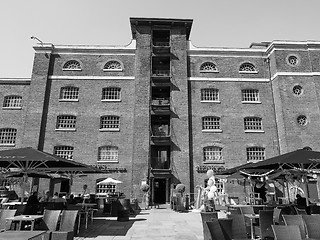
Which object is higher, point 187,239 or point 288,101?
point 288,101

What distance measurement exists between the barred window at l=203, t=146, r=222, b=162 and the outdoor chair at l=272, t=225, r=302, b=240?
18.7 meters

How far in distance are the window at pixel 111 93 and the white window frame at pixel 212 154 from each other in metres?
9.60

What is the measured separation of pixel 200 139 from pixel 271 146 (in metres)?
6.53

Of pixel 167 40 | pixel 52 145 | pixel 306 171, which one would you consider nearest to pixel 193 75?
pixel 167 40

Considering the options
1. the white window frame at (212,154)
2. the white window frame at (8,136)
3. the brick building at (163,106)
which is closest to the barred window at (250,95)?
the brick building at (163,106)

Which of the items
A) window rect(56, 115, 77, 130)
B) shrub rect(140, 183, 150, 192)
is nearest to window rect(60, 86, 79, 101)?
window rect(56, 115, 77, 130)

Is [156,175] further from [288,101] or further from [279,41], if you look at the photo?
[279,41]

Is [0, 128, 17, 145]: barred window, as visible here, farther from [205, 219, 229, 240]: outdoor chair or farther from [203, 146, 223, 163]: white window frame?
[205, 219, 229, 240]: outdoor chair

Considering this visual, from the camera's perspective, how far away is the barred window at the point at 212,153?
78.0ft

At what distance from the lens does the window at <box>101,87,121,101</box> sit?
25.1 meters

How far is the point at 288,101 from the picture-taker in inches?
945

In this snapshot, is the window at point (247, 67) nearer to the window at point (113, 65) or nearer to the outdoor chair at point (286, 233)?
the window at point (113, 65)

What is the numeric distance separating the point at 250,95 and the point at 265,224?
2002 cm

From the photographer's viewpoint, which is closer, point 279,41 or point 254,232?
point 254,232
